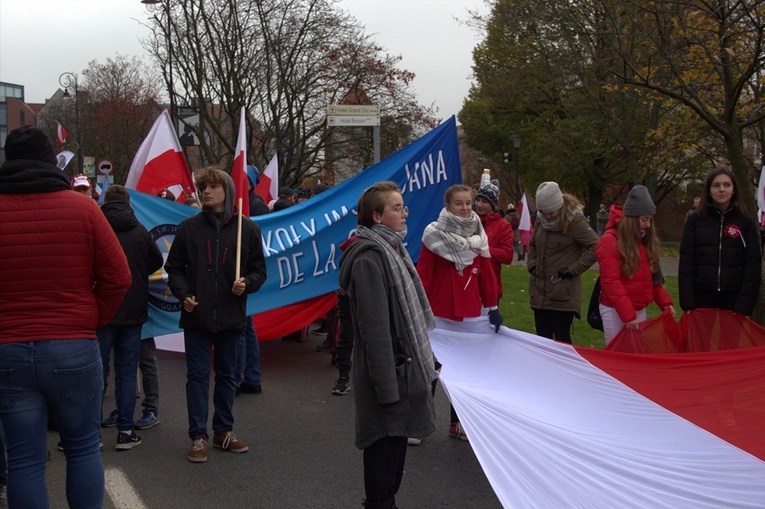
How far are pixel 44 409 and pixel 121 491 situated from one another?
4.89 feet

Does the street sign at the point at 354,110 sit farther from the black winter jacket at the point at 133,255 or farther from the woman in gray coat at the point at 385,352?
the woman in gray coat at the point at 385,352

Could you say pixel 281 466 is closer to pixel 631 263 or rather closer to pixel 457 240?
pixel 457 240

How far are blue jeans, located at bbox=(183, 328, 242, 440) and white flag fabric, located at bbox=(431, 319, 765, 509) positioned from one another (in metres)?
1.47

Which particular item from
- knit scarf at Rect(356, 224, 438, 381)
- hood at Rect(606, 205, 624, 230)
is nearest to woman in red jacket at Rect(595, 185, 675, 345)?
hood at Rect(606, 205, 624, 230)

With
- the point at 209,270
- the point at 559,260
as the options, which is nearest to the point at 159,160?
the point at 209,270

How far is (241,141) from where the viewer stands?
6457 millimetres

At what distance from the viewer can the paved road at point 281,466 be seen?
443cm

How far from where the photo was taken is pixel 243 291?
508 centimetres

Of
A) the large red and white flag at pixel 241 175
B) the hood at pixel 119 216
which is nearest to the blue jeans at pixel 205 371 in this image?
the hood at pixel 119 216

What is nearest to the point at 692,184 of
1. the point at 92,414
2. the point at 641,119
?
the point at 641,119

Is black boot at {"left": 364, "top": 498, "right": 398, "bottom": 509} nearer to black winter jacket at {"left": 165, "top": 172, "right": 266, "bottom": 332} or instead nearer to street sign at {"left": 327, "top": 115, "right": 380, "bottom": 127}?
black winter jacket at {"left": 165, "top": 172, "right": 266, "bottom": 332}

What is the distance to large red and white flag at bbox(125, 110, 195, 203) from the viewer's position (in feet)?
24.5

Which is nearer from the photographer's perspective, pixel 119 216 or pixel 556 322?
pixel 119 216

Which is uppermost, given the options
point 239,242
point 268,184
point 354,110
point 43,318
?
point 354,110
